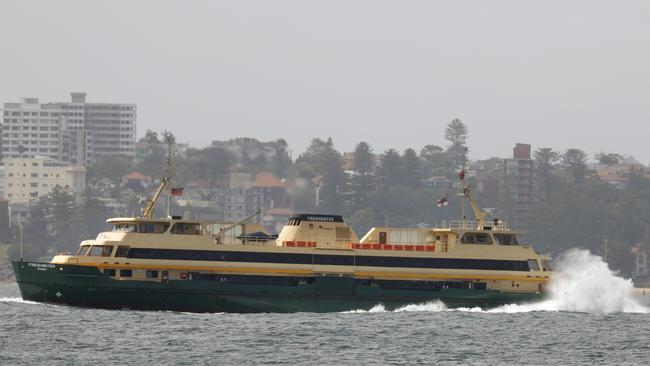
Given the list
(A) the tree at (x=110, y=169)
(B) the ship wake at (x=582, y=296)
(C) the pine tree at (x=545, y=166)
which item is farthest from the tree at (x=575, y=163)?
(B) the ship wake at (x=582, y=296)

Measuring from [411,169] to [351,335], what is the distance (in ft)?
418

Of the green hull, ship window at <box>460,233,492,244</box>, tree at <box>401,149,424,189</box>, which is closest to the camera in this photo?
the green hull

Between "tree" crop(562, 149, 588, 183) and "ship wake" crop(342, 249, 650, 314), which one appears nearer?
"ship wake" crop(342, 249, 650, 314)

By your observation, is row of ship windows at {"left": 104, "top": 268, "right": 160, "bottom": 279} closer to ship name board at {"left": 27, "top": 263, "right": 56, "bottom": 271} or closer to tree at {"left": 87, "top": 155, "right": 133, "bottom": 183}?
ship name board at {"left": 27, "top": 263, "right": 56, "bottom": 271}

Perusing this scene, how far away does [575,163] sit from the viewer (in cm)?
17838

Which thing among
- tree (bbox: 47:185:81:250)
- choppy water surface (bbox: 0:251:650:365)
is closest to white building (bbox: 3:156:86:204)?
tree (bbox: 47:185:81:250)

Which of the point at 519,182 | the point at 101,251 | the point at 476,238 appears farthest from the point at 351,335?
the point at 519,182

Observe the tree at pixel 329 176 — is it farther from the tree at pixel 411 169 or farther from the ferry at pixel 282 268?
the ferry at pixel 282 268

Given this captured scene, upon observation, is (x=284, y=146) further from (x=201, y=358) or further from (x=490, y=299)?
(x=201, y=358)

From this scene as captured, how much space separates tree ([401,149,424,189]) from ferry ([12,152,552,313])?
377ft

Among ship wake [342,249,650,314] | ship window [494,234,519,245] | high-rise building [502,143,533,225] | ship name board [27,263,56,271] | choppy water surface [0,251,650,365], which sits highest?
high-rise building [502,143,533,225]

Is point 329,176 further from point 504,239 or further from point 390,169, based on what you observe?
point 504,239

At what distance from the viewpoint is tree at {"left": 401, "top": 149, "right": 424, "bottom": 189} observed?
183 meters

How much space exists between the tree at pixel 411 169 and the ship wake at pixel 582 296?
362ft
